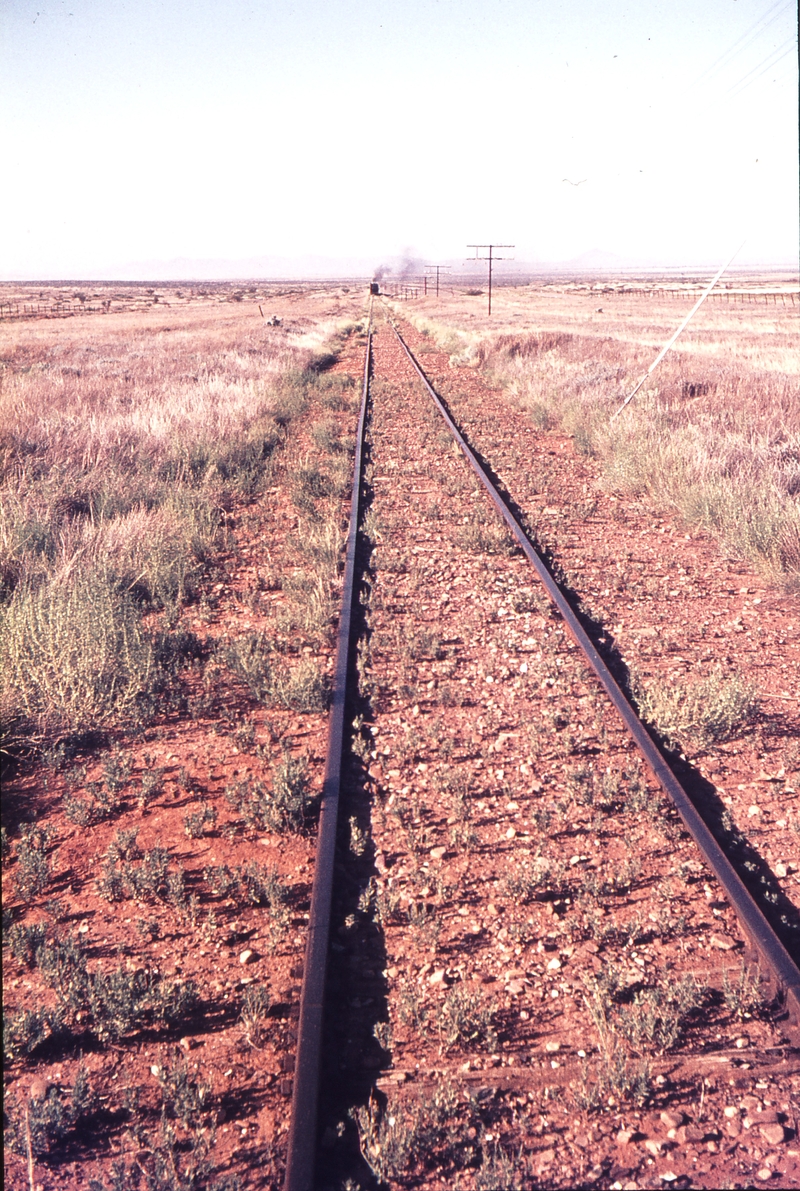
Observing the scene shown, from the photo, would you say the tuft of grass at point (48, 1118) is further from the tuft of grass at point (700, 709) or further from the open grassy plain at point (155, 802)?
the tuft of grass at point (700, 709)

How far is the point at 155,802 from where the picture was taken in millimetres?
4172

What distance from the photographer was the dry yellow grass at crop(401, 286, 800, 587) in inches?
330

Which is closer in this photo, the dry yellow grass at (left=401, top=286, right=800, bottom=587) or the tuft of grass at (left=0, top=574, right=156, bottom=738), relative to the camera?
the tuft of grass at (left=0, top=574, right=156, bottom=738)

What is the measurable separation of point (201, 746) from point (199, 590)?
2719 mm

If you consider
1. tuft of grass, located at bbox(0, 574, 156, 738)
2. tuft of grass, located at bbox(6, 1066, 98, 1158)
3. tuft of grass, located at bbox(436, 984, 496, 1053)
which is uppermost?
tuft of grass, located at bbox(0, 574, 156, 738)

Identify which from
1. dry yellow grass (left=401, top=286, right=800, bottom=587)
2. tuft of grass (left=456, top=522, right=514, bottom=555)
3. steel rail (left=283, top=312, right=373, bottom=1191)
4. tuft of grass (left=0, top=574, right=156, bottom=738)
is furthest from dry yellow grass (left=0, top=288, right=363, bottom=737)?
dry yellow grass (left=401, top=286, right=800, bottom=587)

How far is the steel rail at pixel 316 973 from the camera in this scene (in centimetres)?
221

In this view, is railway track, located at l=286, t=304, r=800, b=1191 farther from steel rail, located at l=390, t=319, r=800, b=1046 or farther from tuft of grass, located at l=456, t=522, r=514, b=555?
tuft of grass, located at l=456, t=522, r=514, b=555

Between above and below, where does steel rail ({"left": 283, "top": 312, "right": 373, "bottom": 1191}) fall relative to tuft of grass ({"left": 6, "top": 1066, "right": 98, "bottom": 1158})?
above

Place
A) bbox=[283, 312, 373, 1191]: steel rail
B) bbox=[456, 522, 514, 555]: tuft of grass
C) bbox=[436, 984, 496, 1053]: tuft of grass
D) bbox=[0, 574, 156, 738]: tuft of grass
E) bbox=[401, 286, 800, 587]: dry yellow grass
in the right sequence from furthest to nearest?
bbox=[401, 286, 800, 587]: dry yellow grass, bbox=[456, 522, 514, 555]: tuft of grass, bbox=[0, 574, 156, 738]: tuft of grass, bbox=[436, 984, 496, 1053]: tuft of grass, bbox=[283, 312, 373, 1191]: steel rail

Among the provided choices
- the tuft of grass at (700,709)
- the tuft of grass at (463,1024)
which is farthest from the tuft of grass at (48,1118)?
the tuft of grass at (700,709)

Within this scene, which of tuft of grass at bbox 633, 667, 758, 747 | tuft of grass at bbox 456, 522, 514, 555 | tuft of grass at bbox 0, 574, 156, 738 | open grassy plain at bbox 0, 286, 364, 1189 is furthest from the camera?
tuft of grass at bbox 456, 522, 514, 555

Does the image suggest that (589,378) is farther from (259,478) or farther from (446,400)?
(259,478)

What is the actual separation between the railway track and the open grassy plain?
25 cm
